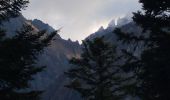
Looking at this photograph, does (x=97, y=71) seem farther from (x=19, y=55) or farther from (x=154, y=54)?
(x=19, y=55)

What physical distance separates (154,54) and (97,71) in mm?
12572

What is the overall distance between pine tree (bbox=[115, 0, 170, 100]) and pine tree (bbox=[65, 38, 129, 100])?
35.0 feet

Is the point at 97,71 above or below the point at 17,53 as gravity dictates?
above

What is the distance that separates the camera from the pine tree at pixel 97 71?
29734mm

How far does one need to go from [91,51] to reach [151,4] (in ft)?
40.6

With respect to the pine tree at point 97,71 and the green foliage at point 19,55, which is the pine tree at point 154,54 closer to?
the green foliage at point 19,55

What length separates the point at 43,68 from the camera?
53.0 ft

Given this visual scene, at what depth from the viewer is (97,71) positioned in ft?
98.2

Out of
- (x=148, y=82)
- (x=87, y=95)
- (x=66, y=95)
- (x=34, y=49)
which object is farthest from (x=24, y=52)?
(x=66, y=95)

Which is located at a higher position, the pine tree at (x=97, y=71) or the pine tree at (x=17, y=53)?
the pine tree at (x=97, y=71)

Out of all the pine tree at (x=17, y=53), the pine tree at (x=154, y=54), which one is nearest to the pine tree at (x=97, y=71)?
the pine tree at (x=154, y=54)

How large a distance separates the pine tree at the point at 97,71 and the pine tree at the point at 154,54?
10.7 meters

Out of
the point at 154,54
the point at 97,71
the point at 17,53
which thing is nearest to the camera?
the point at 17,53

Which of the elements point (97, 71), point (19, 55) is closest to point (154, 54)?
point (19, 55)
